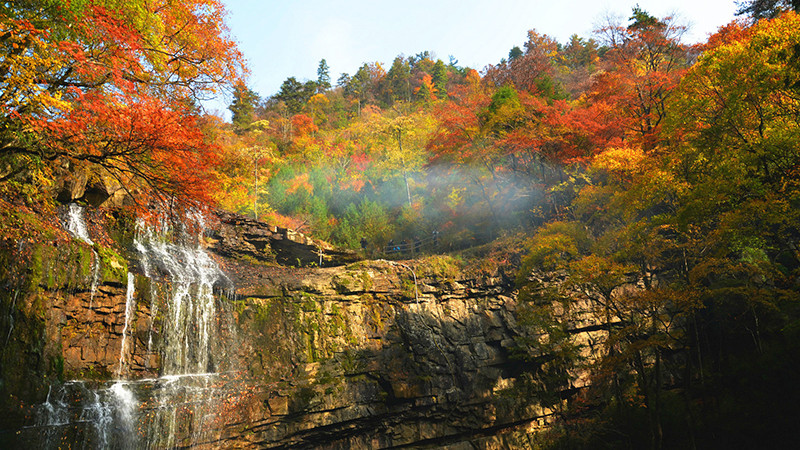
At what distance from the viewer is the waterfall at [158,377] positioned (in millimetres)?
11383

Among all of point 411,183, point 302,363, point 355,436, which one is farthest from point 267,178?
point 355,436

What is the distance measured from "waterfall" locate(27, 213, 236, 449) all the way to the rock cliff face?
0.09 m

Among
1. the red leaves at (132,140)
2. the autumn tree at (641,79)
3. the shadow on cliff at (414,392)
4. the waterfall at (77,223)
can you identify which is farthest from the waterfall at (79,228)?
the autumn tree at (641,79)

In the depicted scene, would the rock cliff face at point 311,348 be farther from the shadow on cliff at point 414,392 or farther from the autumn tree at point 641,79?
the autumn tree at point 641,79

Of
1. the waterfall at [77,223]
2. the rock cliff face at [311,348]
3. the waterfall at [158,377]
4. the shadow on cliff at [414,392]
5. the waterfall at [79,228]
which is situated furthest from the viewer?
the shadow on cliff at [414,392]

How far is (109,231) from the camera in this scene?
16.2 meters

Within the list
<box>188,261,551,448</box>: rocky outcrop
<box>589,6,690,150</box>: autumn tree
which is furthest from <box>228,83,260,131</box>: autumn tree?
<box>589,6,690,150</box>: autumn tree

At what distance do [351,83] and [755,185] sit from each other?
1950 inches

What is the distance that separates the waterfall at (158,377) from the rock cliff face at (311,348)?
0.09 m

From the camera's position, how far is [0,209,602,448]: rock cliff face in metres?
12.6

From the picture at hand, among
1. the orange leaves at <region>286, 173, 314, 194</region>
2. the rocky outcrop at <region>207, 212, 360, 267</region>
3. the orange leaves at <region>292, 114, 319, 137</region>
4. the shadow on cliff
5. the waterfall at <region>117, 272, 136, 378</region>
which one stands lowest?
the shadow on cliff

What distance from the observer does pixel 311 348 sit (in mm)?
17219

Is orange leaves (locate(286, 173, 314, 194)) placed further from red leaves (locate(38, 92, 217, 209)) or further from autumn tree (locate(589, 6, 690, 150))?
red leaves (locate(38, 92, 217, 209))

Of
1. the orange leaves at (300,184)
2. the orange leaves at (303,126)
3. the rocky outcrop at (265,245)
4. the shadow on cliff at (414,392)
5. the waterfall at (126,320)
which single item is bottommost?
the shadow on cliff at (414,392)
